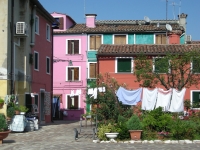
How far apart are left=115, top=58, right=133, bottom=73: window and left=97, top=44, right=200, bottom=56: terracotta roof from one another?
617mm

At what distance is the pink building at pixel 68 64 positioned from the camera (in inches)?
1590

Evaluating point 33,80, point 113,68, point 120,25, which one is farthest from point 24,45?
point 120,25

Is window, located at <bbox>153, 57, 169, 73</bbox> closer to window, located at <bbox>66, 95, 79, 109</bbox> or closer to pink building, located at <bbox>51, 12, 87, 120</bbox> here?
window, located at <bbox>66, 95, 79, 109</bbox>

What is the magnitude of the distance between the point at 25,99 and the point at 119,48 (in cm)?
992

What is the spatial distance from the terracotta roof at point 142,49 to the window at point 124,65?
617 mm

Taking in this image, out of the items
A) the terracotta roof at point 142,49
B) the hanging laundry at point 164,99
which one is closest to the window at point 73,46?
the terracotta roof at point 142,49

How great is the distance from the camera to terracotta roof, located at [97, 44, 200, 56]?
31197 millimetres

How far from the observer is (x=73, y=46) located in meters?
41.2

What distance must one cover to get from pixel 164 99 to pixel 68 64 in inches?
792

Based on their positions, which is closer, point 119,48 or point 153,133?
point 153,133

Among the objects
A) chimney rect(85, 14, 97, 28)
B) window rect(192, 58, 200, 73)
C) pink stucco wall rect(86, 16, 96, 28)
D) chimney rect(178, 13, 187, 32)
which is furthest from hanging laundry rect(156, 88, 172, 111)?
chimney rect(178, 13, 187, 32)

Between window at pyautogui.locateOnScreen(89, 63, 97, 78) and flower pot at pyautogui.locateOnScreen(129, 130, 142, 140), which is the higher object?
window at pyautogui.locateOnScreen(89, 63, 97, 78)

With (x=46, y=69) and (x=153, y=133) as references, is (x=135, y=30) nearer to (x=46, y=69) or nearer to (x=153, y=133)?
(x=46, y=69)

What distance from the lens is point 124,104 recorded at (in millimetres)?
23422
